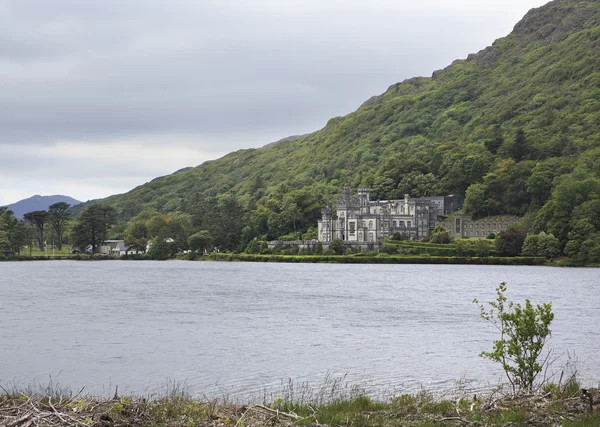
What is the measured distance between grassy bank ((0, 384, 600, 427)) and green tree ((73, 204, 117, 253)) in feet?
474

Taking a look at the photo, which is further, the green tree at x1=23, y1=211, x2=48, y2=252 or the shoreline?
the green tree at x1=23, y1=211, x2=48, y2=252

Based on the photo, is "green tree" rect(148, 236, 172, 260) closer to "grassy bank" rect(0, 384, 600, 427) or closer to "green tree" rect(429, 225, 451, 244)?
"green tree" rect(429, 225, 451, 244)

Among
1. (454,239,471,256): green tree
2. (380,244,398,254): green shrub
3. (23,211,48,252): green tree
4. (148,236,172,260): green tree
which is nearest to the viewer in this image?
(454,239,471,256): green tree

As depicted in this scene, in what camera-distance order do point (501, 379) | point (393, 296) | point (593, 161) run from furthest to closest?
1. point (593, 161)
2. point (393, 296)
3. point (501, 379)

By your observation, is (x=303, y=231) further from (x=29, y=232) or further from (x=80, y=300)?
(x=80, y=300)

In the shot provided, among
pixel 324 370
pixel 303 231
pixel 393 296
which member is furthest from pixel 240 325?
pixel 303 231

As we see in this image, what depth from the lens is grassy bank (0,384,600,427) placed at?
41.1 ft

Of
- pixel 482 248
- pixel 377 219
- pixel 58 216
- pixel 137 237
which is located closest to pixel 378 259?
pixel 377 219

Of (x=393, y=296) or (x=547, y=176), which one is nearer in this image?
(x=393, y=296)

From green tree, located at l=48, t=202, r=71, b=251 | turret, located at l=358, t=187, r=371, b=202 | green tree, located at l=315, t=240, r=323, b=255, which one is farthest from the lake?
green tree, located at l=48, t=202, r=71, b=251

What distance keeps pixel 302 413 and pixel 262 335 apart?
20128 mm

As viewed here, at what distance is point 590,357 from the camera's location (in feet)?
91.6

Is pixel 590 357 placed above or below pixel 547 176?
below

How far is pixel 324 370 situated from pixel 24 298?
36.1m
